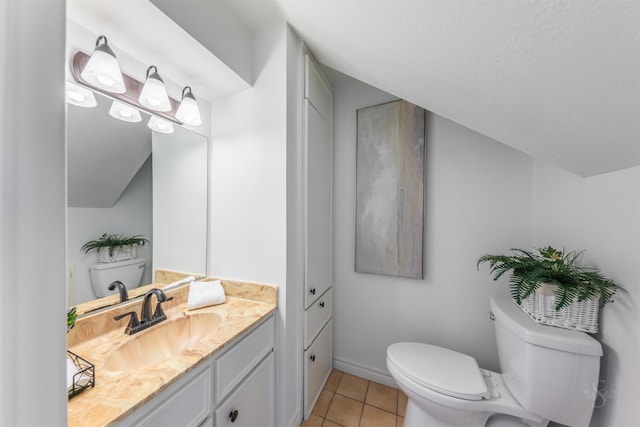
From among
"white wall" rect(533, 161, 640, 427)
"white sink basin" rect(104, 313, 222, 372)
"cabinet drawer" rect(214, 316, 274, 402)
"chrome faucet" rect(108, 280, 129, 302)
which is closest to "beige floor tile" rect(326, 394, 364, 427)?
"cabinet drawer" rect(214, 316, 274, 402)

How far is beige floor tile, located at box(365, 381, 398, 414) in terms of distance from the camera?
144 cm

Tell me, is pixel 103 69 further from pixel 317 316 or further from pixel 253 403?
pixel 317 316

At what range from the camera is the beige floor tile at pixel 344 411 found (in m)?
1.33

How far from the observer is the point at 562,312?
92 centimetres

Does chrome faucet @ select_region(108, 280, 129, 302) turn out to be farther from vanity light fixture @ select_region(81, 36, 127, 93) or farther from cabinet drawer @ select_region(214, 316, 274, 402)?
vanity light fixture @ select_region(81, 36, 127, 93)

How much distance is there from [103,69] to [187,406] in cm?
116

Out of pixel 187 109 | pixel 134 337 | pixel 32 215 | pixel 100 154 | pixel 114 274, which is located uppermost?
pixel 187 109

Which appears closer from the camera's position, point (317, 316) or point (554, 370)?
point (554, 370)

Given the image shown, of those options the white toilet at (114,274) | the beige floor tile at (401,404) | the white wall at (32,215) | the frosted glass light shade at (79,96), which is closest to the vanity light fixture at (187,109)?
the frosted glass light shade at (79,96)

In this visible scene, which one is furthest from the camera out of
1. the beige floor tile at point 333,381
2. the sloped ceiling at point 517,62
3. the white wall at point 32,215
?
the beige floor tile at point 333,381

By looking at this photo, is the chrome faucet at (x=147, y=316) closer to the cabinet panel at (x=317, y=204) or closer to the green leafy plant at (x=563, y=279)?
the cabinet panel at (x=317, y=204)

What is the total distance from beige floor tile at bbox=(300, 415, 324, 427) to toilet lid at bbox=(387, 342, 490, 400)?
0.57 meters

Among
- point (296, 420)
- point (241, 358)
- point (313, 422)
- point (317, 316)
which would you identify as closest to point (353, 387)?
point (313, 422)

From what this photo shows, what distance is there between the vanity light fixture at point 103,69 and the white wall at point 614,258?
5.97ft
